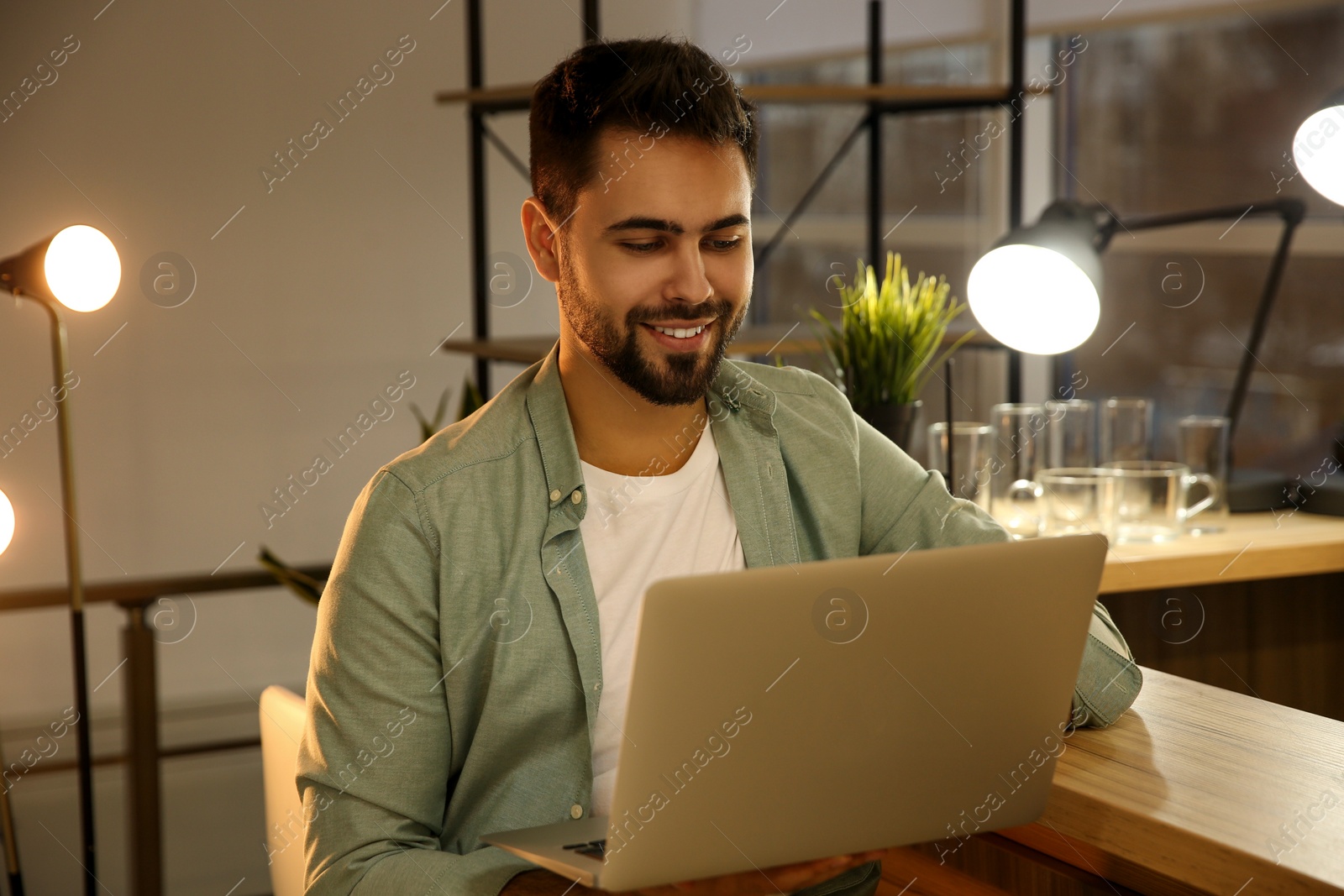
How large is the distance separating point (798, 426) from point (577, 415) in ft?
0.82

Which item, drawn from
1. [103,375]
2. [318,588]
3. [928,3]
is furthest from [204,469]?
[928,3]

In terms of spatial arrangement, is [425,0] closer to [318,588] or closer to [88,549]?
[88,549]

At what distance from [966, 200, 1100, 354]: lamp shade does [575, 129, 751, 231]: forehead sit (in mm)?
697

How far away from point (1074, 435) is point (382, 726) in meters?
1.39

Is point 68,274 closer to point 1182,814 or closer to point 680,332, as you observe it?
point 680,332

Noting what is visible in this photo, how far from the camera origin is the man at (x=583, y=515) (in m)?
1.19

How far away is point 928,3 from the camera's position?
3816mm

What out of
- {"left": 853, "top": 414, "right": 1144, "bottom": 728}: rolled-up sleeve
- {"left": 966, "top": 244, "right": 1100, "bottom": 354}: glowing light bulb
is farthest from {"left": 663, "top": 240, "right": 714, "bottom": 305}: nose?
{"left": 966, "top": 244, "right": 1100, "bottom": 354}: glowing light bulb

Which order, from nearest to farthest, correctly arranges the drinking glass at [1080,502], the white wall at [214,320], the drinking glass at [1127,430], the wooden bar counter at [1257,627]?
the drinking glass at [1080,502] → the wooden bar counter at [1257,627] → the drinking glass at [1127,430] → the white wall at [214,320]

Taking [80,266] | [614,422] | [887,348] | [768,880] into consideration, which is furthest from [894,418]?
[80,266]

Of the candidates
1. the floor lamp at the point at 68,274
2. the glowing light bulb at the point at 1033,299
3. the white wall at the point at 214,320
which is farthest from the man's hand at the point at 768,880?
the white wall at the point at 214,320

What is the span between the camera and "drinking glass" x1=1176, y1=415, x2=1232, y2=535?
213 centimetres

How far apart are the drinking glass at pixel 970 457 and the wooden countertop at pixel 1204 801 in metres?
0.83

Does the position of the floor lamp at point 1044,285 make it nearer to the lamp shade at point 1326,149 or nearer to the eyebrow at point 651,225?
the lamp shade at point 1326,149
